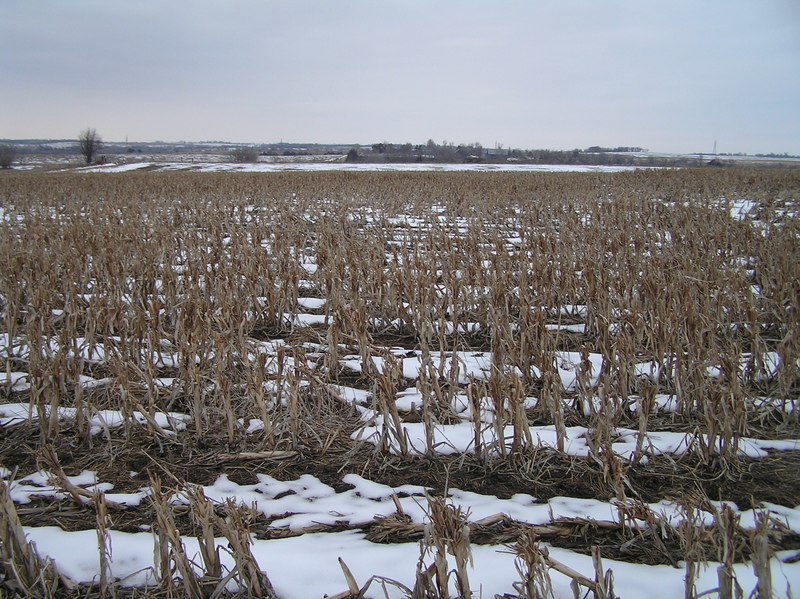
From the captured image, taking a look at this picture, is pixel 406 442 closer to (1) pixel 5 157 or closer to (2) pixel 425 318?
(2) pixel 425 318

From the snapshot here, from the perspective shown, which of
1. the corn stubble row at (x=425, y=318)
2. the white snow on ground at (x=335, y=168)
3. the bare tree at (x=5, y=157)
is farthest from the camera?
the bare tree at (x=5, y=157)

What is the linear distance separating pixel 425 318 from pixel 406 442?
4.72 ft

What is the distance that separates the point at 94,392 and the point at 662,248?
671 cm

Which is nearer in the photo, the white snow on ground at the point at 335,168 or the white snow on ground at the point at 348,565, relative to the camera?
the white snow on ground at the point at 348,565

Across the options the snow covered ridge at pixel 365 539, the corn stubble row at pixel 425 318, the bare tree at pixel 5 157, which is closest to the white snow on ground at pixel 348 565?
the snow covered ridge at pixel 365 539

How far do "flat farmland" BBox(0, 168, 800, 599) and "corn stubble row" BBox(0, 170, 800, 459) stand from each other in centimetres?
3

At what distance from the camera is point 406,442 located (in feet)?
9.11

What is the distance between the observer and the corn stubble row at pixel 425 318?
2.98 meters

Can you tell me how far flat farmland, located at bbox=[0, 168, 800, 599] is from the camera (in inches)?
74.7

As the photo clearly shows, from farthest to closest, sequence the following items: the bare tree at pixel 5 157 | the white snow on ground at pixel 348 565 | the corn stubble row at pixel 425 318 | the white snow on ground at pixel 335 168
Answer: the bare tree at pixel 5 157 < the white snow on ground at pixel 335 168 < the corn stubble row at pixel 425 318 < the white snow on ground at pixel 348 565

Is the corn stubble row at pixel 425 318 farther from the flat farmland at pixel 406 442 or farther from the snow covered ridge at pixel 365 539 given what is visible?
the snow covered ridge at pixel 365 539

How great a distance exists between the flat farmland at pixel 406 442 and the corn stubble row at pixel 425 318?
3 cm

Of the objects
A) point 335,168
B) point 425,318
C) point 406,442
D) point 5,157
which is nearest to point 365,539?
point 406,442

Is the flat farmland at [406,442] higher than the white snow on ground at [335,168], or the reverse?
the white snow on ground at [335,168]
